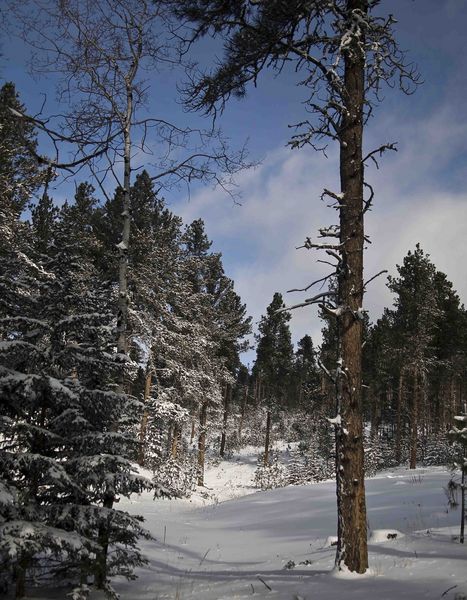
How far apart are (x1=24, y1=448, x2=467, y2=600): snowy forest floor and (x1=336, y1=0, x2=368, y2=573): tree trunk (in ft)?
1.49

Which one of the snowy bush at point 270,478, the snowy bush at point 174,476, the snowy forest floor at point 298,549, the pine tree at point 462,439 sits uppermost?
the pine tree at point 462,439

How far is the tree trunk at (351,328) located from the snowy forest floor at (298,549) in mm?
453

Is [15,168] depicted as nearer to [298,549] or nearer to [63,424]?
[63,424]

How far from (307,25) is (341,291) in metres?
3.58

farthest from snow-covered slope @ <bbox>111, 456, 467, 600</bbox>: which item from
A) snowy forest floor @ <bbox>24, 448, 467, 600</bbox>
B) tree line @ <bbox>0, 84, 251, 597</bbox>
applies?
tree line @ <bbox>0, 84, 251, 597</bbox>

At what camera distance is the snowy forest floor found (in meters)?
4.64

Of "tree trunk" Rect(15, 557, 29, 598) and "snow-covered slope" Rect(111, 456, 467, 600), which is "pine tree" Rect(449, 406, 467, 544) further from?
"tree trunk" Rect(15, 557, 29, 598)

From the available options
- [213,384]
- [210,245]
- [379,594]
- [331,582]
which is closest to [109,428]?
[331,582]

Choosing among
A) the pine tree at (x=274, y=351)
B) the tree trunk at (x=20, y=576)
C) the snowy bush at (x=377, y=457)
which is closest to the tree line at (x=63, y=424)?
the tree trunk at (x=20, y=576)

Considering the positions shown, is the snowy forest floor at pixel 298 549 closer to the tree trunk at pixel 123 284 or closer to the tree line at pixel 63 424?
the tree trunk at pixel 123 284

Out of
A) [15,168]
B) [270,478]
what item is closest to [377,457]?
[270,478]

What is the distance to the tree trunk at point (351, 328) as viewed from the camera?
4.99 m

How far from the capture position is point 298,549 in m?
8.30

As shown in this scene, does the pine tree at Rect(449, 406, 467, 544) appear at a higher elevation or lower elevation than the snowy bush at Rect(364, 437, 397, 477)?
higher
